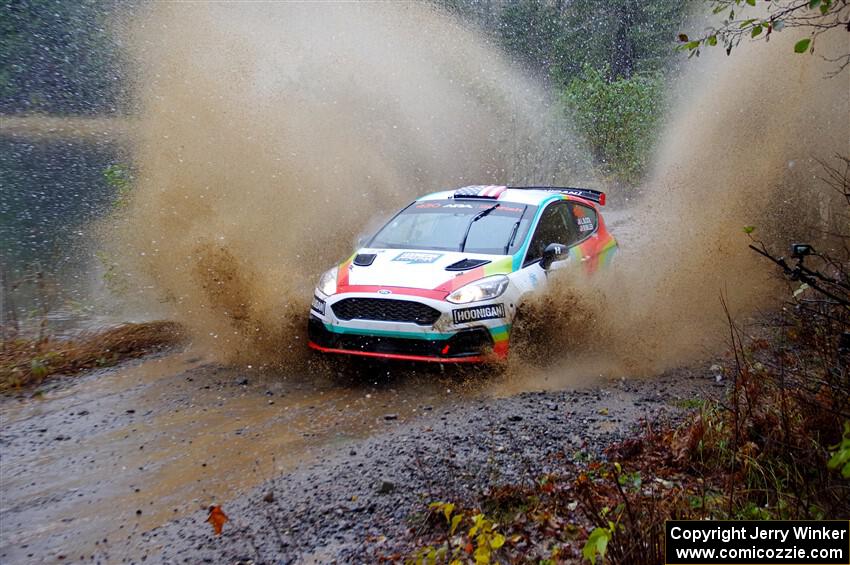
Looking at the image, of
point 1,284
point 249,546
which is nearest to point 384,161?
point 1,284

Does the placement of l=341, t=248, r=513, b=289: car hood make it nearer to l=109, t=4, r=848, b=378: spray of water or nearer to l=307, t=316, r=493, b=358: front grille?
l=307, t=316, r=493, b=358: front grille

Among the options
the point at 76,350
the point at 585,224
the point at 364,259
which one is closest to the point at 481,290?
the point at 364,259

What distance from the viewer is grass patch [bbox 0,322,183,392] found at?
756 centimetres

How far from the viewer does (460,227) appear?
834cm

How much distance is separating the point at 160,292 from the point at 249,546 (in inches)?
254

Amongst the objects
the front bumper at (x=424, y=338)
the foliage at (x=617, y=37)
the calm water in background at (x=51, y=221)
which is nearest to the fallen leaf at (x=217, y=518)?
the front bumper at (x=424, y=338)

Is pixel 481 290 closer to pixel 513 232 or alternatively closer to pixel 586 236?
pixel 513 232

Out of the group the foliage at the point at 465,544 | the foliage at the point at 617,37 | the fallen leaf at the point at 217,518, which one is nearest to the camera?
the foliage at the point at 465,544

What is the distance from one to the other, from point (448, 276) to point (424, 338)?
725 mm

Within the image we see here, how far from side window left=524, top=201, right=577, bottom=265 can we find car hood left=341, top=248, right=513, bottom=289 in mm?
478

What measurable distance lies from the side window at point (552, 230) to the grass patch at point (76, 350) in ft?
14.2

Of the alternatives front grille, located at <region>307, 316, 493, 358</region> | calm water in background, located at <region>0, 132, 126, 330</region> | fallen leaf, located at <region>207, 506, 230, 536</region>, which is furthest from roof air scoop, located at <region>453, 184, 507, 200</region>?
fallen leaf, located at <region>207, 506, 230, 536</region>

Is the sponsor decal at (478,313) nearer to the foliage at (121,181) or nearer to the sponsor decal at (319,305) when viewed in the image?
the sponsor decal at (319,305)

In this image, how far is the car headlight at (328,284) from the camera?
24.6ft
